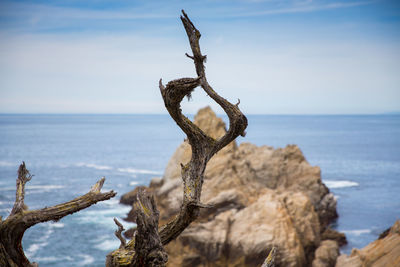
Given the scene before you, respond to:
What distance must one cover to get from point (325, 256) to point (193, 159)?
73.6ft

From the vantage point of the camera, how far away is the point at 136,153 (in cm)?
11412

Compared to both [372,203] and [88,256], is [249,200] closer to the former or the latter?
[88,256]

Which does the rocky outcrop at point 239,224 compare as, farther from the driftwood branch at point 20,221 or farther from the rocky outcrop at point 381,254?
the driftwood branch at point 20,221

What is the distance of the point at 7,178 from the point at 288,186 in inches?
1788

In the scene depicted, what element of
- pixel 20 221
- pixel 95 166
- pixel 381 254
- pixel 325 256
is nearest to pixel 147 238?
pixel 20 221

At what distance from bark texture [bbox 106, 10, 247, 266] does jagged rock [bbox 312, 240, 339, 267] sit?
21.4 meters

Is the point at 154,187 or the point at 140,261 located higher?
the point at 140,261

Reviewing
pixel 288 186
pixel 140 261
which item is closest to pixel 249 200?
pixel 288 186

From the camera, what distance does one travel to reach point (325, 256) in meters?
28.6

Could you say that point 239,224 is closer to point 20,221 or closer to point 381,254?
point 381,254

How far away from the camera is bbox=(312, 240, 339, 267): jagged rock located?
2814cm

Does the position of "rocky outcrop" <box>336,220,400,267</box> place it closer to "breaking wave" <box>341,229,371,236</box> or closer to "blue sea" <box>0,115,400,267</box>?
"blue sea" <box>0,115,400,267</box>

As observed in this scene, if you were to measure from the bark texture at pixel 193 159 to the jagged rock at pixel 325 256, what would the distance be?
21390 mm

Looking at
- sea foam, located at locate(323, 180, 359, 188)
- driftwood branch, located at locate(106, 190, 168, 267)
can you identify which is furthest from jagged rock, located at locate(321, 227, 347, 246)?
driftwood branch, located at locate(106, 190, 168, 267)
